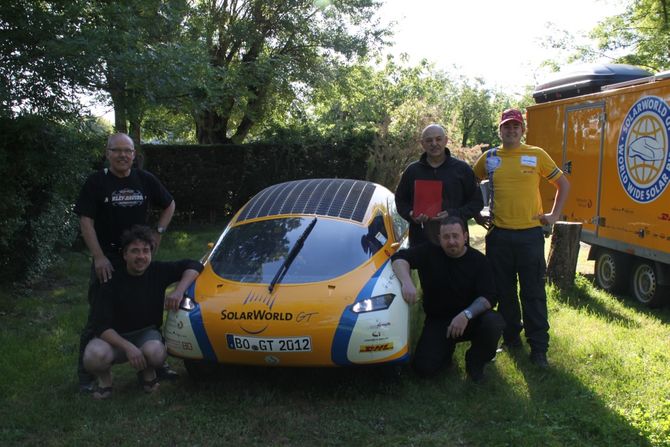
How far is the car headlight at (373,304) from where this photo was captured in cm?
385

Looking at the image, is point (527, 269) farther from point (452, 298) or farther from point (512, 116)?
point (512, 116)

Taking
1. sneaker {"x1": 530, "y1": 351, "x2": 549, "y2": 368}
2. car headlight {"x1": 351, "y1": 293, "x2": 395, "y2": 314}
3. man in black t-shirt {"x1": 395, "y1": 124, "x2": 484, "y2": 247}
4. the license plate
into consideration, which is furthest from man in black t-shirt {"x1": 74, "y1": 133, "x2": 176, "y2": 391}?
sneaker {"x1": 530, "y1": 351, "x2": 549, "y2": 368}

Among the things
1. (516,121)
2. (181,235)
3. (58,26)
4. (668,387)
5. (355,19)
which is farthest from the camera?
(355,19)

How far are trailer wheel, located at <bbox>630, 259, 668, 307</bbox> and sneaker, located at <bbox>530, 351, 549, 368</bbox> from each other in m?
2.48

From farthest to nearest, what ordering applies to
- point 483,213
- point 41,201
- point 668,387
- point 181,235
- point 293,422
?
point 181,235, point 41,201, point 483,213, point 668,387, point 293,422

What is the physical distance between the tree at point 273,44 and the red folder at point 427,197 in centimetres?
992

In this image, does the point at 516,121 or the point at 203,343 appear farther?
the point at 516,121

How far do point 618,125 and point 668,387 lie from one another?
358 cm

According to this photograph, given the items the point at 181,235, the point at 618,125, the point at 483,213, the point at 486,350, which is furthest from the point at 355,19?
the point at 486,350

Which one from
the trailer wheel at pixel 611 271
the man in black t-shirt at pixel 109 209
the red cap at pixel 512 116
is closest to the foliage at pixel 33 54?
the man in black t-shirt at pixel 109 209

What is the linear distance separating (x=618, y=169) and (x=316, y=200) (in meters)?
3.89

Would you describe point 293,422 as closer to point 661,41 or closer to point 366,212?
point 366,212

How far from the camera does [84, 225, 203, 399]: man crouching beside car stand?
3986 millimetres

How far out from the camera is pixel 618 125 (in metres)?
6.71
